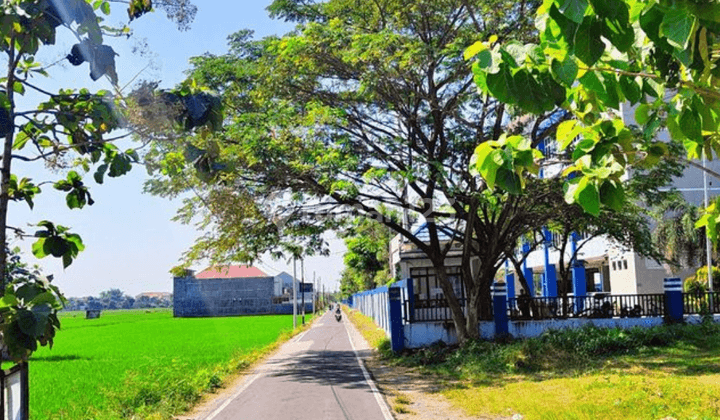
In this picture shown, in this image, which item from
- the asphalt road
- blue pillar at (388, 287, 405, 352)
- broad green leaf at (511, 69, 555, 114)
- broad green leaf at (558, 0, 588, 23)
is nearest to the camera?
broad green leaf at (558, 0, 588, 23)

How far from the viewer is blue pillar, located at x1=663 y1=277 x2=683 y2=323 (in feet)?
67.8

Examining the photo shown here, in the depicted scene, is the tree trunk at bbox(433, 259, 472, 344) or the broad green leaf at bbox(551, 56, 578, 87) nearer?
the broad green leaf at bbox(551, 56, 578, 87)

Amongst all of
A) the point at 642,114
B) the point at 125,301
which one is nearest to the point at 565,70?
the point at 642,114

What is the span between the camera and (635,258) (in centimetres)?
2923

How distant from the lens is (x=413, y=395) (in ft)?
46.0

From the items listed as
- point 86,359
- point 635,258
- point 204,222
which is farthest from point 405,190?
point 86,359

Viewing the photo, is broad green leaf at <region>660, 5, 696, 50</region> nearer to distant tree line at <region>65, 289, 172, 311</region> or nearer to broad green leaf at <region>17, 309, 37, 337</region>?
broad green leaf at <region>17, 309, 37, 337</region>

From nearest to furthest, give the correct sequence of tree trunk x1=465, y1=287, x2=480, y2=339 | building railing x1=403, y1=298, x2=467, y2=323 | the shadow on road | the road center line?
1. the road center line
2. the shadow on road
3. tree trunk x1=465, y1=287, x2=480, y2=339
4. building railing x1=403, y1=298, x2=467, y2=323

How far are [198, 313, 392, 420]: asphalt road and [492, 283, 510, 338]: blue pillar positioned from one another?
4171 millimetres

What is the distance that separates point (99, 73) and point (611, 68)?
2417mm

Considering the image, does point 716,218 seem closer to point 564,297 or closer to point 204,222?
point 204,222

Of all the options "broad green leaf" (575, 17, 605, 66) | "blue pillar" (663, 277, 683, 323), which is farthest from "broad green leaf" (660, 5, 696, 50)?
"blue pillar" (663, 277, 683, 323)

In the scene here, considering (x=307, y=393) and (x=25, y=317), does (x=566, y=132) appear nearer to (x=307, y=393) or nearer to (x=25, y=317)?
(x=25, y=317)

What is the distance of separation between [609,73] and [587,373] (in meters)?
12.3
